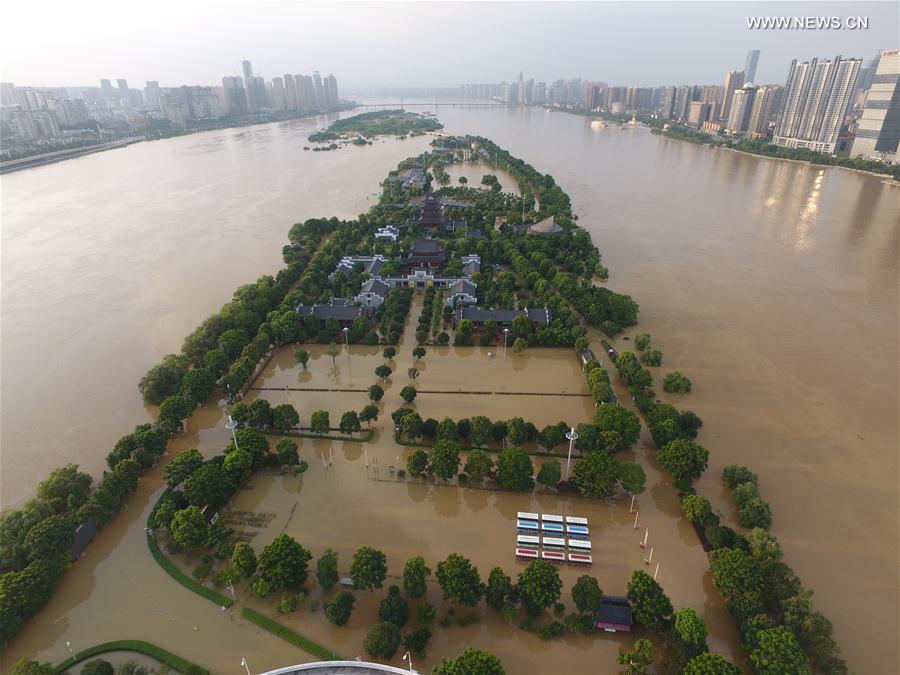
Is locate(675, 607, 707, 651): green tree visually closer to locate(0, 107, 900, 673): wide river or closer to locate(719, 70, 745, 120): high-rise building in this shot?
locate(0, 107, 900, 673): wide river

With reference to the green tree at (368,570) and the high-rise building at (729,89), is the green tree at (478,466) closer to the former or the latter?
the green tree at (368,570)

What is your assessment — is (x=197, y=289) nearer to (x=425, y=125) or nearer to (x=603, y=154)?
(x=603, y=154)

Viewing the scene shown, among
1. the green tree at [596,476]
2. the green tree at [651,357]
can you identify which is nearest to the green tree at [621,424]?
the green tree at [596,476]

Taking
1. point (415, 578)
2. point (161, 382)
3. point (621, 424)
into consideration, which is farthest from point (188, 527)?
point (621, 424)

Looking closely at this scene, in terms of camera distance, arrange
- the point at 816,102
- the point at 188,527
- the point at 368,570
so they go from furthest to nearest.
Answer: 1. the point at 816,102
2. the point at 188,527
3. the point at 368,570

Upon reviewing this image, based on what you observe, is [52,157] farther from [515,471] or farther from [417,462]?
[515,471]

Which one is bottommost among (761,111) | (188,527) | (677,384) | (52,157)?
(677,384)

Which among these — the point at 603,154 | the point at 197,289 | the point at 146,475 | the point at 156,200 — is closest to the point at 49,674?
the point at 146,475
